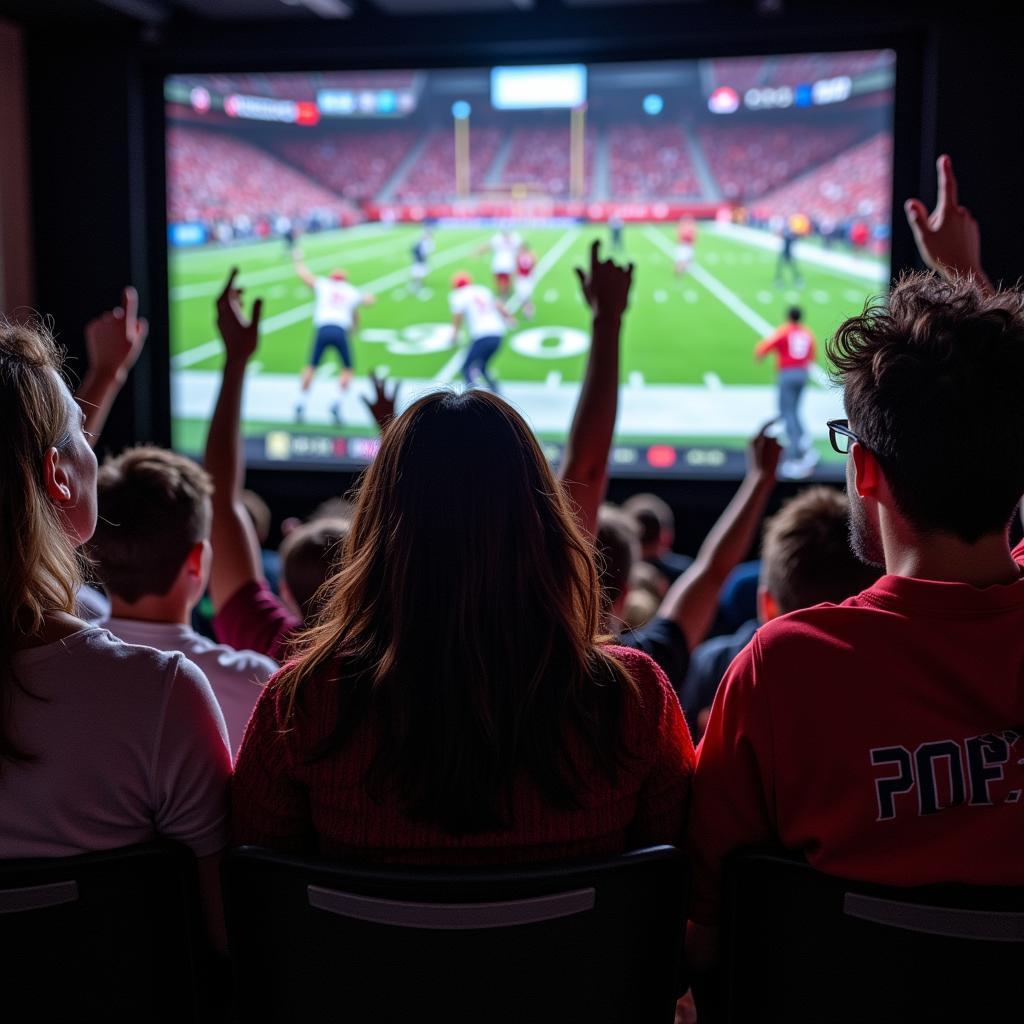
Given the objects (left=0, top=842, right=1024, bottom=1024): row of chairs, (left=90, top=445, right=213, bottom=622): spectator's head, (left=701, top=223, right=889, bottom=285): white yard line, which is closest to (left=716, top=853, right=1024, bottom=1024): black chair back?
(left=0, top=842, right=1024, bottom=1024): row of chairs

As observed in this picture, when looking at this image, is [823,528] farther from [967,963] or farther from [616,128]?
[616,128]

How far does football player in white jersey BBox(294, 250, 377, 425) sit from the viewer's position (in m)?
5.33

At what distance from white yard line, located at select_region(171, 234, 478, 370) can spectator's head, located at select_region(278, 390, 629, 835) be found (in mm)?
4284

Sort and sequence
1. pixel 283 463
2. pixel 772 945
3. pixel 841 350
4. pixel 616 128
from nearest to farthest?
pixel 772 945, pixel 841 350, pixel 616 128, pixel 283 463

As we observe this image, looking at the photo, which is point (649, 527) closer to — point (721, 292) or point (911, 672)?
point (721, 292)

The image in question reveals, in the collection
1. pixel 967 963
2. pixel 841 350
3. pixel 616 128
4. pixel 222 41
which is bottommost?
pixel 967 963

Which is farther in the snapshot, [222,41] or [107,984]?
[222,41]

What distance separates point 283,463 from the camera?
5406 mm

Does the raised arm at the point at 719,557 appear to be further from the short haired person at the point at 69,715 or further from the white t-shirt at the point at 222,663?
the short haired person at the point at 69,715

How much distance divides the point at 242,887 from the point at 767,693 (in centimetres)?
57

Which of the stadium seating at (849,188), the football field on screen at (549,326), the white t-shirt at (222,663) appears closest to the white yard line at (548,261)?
the football field on screen at (549,326)

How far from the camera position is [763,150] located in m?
4.97

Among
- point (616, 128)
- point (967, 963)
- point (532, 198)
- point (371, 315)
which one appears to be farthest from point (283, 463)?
point (967, 963)

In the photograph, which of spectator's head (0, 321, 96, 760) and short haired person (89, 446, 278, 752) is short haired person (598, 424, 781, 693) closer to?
short haired person (89, 446, 278, 752)
